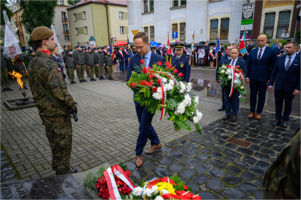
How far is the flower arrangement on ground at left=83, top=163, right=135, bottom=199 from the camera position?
241 centimetres

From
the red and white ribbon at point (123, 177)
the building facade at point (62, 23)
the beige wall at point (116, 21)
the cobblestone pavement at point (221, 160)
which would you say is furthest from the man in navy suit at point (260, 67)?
the building facade at point (62, 23)

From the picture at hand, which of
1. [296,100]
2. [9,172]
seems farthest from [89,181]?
[296,100]

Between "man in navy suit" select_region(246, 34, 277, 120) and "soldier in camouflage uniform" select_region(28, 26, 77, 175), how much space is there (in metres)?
5.16

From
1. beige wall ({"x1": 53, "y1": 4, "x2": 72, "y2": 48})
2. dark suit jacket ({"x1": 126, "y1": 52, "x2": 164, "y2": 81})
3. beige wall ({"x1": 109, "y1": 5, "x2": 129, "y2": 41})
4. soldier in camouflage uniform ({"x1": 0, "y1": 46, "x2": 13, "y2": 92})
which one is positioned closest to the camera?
dark suit jacket ({"x1": 126, "y1": 52, "x2": 164, "y2": 81})

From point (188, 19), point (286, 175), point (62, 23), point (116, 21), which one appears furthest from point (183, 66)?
point (62, 23)

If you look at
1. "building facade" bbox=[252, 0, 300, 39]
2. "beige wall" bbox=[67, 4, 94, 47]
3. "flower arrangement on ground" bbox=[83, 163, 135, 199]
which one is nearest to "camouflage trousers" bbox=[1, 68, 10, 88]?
"flower arrangement on ground" bbox=[83, 163, 135, 199]

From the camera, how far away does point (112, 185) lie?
96.3 inches

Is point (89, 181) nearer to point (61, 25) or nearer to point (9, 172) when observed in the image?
point (9, 172)

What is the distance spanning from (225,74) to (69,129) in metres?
4.76

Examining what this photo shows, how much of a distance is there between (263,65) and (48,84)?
553 centimetres

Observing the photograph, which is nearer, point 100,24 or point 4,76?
point 4,76

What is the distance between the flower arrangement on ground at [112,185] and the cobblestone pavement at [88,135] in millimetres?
1225

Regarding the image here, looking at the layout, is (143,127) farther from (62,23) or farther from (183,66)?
(62,23)

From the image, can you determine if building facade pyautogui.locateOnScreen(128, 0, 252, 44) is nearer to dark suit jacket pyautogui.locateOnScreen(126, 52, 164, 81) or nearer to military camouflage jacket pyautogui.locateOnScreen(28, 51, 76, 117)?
dark suit jacket pyautogui.locateOnScreen(126, 52, 164, 81)
